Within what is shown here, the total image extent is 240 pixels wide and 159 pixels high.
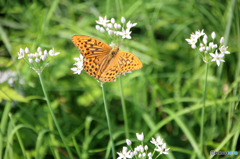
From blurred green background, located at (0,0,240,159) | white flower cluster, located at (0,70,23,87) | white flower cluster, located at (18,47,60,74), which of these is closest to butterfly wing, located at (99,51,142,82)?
white flower cluster, located at (18,47,60,74)

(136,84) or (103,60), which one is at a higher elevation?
(103,60)

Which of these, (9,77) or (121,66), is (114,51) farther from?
(9,77)

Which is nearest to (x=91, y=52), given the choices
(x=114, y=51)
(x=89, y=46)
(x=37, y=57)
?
(x=89, y=46)

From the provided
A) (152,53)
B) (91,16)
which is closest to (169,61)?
(152,53)

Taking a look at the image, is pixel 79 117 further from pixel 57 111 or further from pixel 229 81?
pixel 229 81

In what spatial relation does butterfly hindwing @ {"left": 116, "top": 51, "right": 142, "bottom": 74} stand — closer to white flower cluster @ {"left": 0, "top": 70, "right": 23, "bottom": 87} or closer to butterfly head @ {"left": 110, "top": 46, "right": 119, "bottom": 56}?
butterfly head @ {"left": 110, "top": 46, "right": 119, "bottom": 56}

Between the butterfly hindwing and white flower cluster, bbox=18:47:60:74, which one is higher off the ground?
white flower cluster, bbox=18:47:60:74
